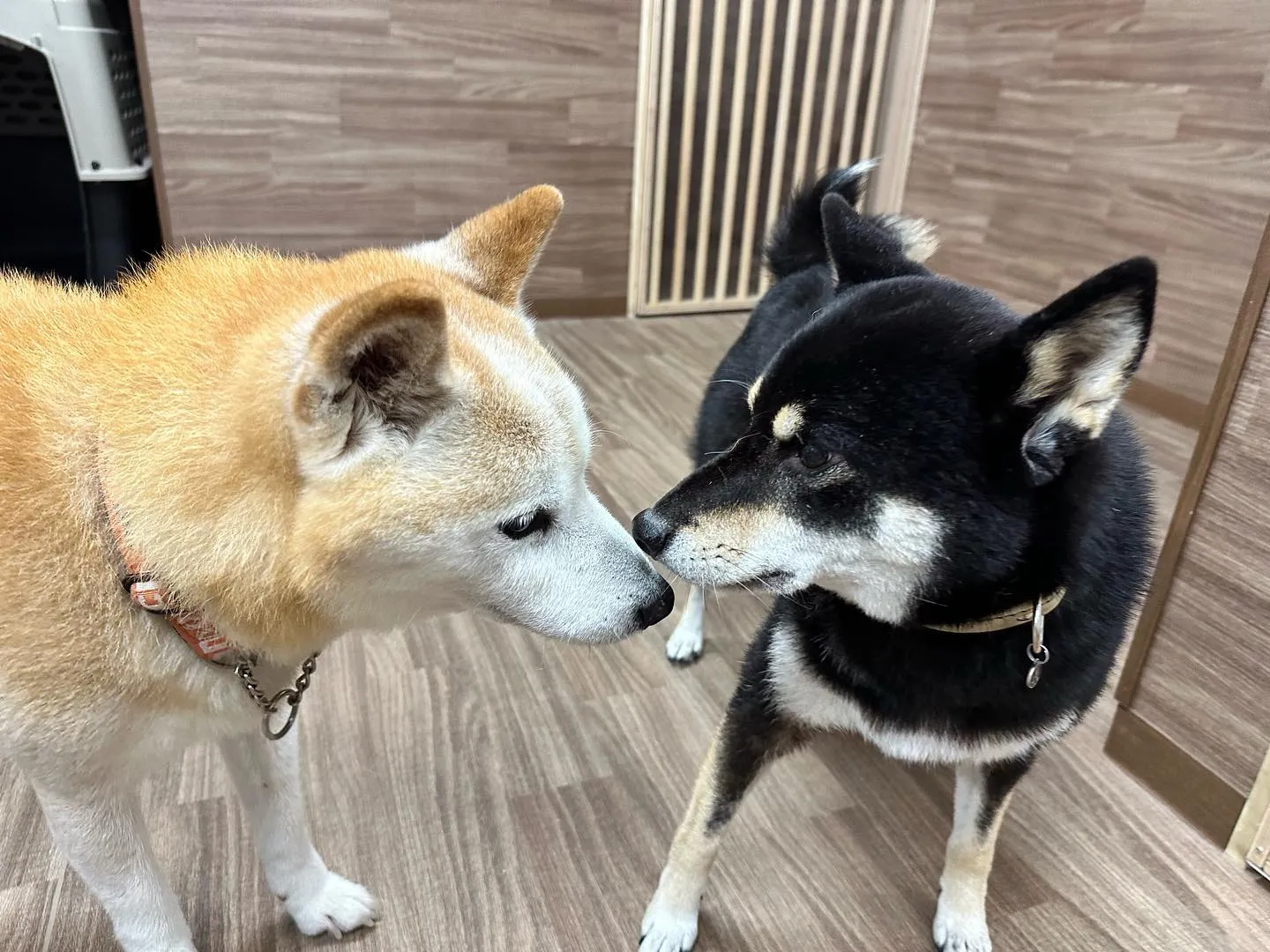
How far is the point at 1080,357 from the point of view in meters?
0.74

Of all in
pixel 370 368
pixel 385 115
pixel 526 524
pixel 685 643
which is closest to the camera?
pixel 370 368

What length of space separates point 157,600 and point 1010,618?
2.71 feet

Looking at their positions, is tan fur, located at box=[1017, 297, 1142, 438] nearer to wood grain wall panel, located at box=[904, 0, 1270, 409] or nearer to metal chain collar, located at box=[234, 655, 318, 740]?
metal chain collar, located at box=[234, 655, 318, 740]

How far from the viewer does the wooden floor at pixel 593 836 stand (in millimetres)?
1075

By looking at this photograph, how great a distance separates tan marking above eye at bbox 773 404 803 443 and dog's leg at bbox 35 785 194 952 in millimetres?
762

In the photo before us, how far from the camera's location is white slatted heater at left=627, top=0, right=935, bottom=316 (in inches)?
130

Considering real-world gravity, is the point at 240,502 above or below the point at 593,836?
above

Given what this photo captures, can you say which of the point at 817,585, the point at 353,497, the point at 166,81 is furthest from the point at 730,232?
the point at 353,497

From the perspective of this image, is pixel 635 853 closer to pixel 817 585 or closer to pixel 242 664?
pixel 817 585

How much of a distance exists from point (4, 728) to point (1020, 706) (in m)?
1.01

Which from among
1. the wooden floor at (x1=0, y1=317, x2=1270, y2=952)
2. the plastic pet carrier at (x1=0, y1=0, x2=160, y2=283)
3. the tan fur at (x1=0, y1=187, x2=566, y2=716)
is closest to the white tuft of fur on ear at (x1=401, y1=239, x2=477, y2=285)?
the tan fur at (x1=0, y1=187, x2=566, y2=716)

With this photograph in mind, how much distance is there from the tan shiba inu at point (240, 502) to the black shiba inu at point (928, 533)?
0.20 metres

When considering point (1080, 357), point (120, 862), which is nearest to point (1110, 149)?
point (1080, 357)

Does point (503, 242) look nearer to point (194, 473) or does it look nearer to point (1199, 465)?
point (194, 473)
